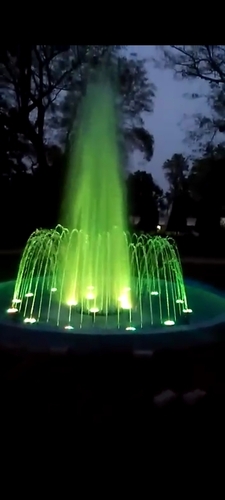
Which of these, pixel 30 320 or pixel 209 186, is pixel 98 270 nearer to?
pixel 30 320

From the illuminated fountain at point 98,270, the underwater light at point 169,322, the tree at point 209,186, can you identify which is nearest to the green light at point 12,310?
the illuminated fountain at point 98,270

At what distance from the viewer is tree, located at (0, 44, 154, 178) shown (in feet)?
43.4

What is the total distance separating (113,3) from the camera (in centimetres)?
197

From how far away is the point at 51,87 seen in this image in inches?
533

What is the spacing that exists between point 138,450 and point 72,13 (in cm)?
147

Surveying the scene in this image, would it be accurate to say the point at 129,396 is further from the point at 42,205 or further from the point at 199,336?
the point at 42,205

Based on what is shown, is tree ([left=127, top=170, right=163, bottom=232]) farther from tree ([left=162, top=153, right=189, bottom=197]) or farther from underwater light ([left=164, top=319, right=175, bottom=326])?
underwater light ([left=164, top=319, right=175, bottom=326])

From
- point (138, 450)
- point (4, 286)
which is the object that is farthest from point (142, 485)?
point (4, 286)

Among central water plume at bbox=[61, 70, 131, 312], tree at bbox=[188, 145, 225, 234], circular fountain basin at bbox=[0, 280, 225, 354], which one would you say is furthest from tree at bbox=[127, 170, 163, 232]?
circular fountain basin at bbox=[0, 280, 225, 354]

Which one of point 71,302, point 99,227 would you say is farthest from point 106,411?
point 99,227

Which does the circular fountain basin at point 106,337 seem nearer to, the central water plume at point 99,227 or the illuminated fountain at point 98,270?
the illuminated fountain at point 98,270

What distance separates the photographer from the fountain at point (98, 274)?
4945 mm

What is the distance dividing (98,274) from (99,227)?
88 cm

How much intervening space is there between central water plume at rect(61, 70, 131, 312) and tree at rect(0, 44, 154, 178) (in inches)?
229
